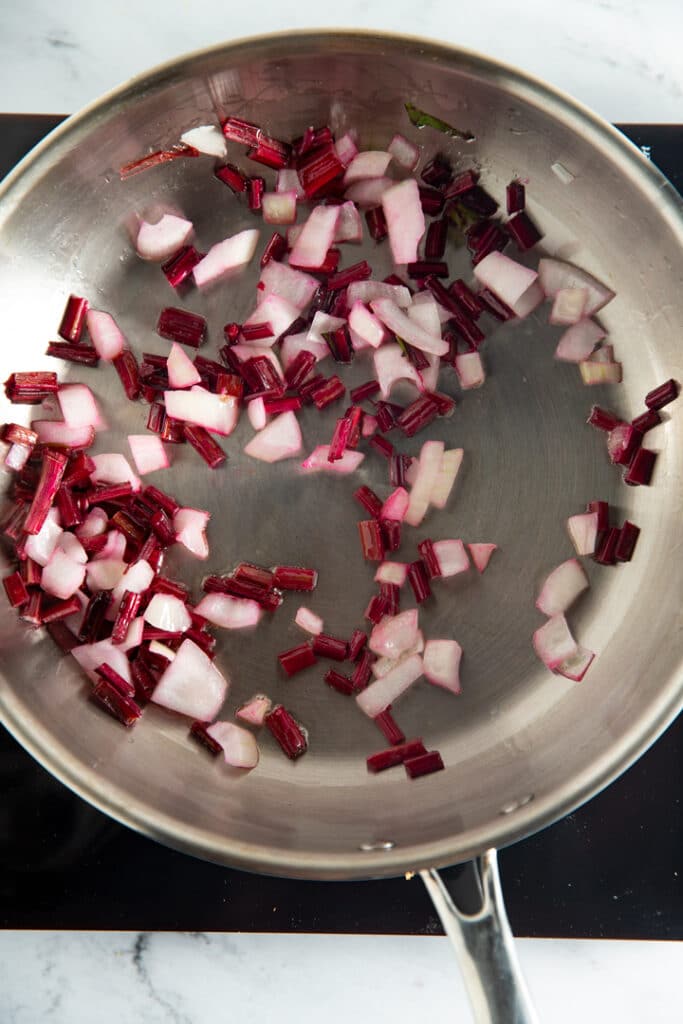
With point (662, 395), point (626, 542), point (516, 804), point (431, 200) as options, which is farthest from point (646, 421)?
point (516, 804)

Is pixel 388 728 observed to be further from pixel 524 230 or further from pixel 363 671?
pixel 524 230

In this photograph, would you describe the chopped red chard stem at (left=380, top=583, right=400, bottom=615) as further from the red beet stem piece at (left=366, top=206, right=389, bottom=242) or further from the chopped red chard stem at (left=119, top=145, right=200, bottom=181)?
the chopped red chard stem at (left=119, top=145, right=200, bottom=181)

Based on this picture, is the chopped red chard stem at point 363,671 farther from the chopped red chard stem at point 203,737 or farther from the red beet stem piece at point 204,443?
the red beet stem piece at point 204,443

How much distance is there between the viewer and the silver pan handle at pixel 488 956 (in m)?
0.85

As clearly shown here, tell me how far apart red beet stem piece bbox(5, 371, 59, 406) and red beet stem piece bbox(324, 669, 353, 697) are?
496mm

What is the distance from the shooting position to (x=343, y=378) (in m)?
1.06

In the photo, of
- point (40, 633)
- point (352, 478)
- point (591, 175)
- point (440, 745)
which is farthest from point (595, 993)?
point (591, 175)

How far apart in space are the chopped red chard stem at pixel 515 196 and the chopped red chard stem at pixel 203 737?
762mm

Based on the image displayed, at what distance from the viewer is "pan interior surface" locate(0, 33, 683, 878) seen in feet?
3.18

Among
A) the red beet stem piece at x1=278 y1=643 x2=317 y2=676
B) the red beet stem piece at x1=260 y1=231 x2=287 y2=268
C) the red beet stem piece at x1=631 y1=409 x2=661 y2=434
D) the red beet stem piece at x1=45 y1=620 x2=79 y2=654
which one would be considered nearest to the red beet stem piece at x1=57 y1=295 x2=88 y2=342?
the red beet stem piece at x1=260 y1=231 x2=287 y2=268

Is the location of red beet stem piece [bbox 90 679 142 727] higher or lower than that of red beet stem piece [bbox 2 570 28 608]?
lower

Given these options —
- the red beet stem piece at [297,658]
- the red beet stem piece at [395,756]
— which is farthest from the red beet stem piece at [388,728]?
the red beet stem piece at [297,658]

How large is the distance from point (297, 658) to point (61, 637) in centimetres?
29

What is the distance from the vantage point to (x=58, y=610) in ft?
3.23
